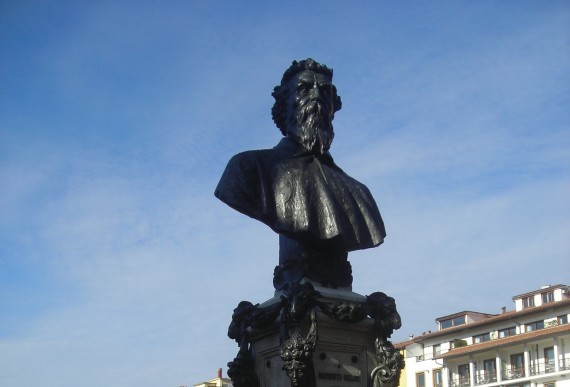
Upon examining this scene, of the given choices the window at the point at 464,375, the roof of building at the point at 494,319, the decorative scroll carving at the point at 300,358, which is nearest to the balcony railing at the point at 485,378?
the window at the point at 464,375

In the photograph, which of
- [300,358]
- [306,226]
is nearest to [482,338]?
[306,226]

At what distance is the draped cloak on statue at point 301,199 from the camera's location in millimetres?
9086

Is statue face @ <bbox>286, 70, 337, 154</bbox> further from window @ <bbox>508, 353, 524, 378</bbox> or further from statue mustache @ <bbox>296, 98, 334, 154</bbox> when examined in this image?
window @ <bbox>508, 353, 524, 378</bbox>

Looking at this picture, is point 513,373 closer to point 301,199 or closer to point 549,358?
point 549,358

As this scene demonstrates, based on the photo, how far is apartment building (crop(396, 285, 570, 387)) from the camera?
5119 centimetres

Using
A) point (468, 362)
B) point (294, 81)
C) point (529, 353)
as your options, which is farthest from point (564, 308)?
point (294, 81)

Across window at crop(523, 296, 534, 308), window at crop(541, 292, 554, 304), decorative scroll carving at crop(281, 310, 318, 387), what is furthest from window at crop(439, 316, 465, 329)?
decorative scroll carving at crop(281, 310, 318, 387)

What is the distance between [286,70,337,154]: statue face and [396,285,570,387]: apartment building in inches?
1583

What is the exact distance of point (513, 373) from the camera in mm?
53375

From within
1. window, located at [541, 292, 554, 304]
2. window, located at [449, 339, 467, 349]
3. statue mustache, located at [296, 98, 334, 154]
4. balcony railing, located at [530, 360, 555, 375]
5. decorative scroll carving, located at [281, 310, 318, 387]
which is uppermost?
window, located at [541, 292, 554, 304]

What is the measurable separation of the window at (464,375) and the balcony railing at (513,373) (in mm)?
2958

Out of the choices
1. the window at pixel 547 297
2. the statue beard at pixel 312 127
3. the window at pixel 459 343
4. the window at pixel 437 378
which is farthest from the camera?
the window at pixel 437 378

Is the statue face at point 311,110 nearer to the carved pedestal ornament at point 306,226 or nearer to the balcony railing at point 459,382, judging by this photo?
the carved pedestal ornament at point 306,226

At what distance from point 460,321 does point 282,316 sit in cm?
5394
